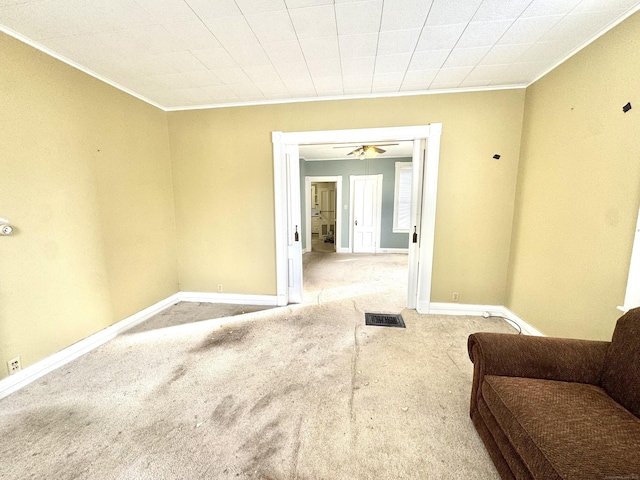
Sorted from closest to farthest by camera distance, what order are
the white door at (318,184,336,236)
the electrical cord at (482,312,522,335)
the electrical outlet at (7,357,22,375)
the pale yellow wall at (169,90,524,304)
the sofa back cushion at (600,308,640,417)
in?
the sofa back cushion at (600,308,640,417), the electrical outlet at (7,357,22,375), the electrical cord at (482,312,522,335), the pale yellow wall at (169,90,524,304), the white door at (318,184,336,236)

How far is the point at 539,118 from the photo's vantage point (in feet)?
8.21

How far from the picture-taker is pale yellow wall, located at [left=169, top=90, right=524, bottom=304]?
9.30ft

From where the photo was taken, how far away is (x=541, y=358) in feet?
4.42

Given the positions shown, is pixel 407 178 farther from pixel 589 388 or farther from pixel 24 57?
pixel 24 57

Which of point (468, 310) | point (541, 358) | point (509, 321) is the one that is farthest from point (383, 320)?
point (541, 358)

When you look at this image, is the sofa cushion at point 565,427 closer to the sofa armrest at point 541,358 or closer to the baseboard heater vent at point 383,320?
the sofa armrest at point 541,358

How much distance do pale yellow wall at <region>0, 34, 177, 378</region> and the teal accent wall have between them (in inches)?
169

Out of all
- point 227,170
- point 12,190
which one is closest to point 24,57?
point 12,190

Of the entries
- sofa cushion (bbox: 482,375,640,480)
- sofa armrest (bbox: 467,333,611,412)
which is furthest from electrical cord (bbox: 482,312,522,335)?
sofa cushion (bbox: 482,375,640,480)

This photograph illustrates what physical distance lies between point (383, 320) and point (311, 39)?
281cm

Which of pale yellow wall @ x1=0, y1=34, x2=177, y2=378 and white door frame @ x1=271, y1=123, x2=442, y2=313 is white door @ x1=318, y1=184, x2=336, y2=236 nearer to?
white door frame @ x1=271, y1=123, x2=442, y2=313

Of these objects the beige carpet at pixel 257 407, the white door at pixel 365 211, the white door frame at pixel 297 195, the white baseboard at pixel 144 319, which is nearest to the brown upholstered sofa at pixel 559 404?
the beige carpet at pixel 257 407

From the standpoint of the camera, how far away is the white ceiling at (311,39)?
1.63 m

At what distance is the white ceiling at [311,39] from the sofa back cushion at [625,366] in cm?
195
